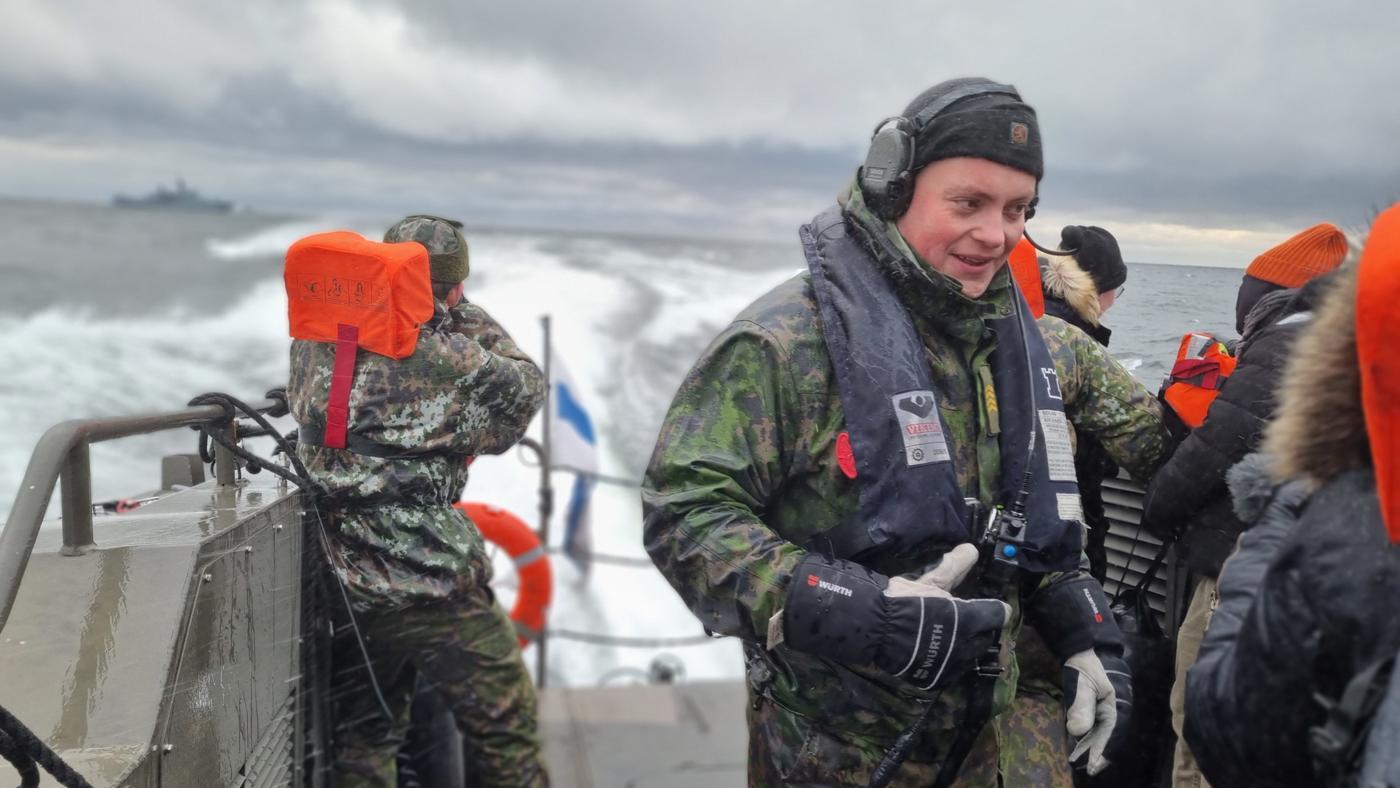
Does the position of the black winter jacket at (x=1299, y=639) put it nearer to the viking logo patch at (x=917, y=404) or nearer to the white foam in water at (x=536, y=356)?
the viking logo patch at (x=917, y=404)

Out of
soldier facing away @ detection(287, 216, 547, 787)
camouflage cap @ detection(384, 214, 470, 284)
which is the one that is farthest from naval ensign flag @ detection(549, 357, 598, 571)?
soldier facing away @ detection(287, 216, 547, 787)

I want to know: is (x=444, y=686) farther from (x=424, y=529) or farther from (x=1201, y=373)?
(x=1201, y=373)

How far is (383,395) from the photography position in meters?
2.99

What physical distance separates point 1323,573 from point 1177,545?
1.48 meters

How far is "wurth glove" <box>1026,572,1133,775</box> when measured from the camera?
6.37ft

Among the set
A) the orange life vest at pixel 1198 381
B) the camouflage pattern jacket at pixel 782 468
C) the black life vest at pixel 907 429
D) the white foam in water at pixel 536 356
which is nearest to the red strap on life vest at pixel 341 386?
the camouflage pattern jacket at pixel 782 468

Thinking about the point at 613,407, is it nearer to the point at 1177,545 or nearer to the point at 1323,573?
the point at 1177,545

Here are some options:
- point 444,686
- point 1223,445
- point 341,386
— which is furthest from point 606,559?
point 1223,445

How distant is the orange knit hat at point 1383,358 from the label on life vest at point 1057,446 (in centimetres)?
86

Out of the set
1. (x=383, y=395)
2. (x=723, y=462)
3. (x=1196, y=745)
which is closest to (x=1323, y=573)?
(x=1196, y=745)

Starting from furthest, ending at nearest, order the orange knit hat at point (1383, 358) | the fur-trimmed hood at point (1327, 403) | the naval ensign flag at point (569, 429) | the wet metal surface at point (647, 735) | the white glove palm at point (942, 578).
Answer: the naval ensign flag at point (569, 429) → the wet metal surface at point (647, 735) → the white glove palm at point (942, 578) → the fur-trimmed hood at point (1327, 403) → the orange knit hat at point (1383, 358)

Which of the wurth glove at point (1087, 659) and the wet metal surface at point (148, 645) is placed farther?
the wurth glove at point (1087, 659)

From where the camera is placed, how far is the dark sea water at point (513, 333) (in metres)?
10.7

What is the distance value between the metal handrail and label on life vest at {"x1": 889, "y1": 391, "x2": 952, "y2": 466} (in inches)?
51.9
